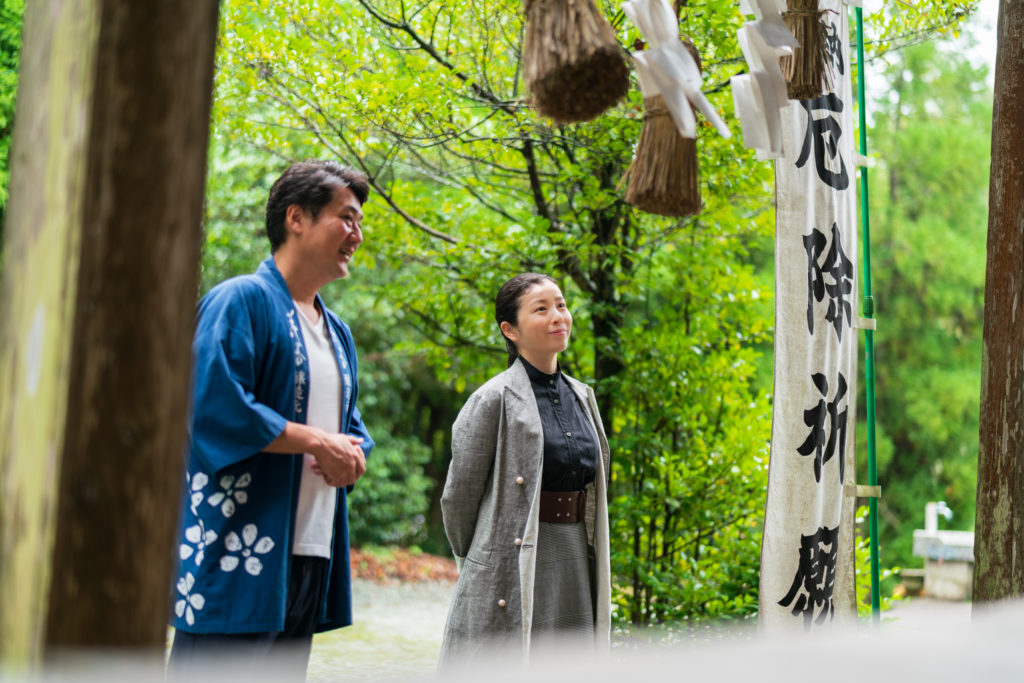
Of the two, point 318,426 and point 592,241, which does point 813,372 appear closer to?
point 318,426

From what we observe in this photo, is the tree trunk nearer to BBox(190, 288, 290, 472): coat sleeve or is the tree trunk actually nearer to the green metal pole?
the green metal pole

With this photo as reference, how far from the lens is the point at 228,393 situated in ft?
6.39

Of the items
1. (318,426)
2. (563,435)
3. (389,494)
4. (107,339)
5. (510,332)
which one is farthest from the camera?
(389,494)

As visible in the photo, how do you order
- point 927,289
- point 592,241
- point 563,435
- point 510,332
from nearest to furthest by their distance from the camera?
point 563,435
point 510,332
point 592,241
point 927,289

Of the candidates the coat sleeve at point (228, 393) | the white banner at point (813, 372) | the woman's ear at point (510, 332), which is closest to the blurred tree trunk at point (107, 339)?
the coat sleeve at point (228, 393)

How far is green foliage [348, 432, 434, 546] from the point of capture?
377 inches

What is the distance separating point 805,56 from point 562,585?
167 centimetres

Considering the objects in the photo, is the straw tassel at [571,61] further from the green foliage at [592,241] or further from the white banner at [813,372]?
the green foliage at [592,241]

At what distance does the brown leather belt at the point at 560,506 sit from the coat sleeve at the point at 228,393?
1.09 m

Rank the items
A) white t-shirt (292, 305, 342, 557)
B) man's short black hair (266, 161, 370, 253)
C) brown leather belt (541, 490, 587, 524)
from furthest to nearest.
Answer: brown leather belt (541, 490, 587, 524) < man's short black hair (266, 161, 370, 253) < white t-shirt (292, 305, 342, 557)

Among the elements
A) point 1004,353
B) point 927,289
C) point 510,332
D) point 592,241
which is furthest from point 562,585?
point 927,289

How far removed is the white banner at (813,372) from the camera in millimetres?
2764

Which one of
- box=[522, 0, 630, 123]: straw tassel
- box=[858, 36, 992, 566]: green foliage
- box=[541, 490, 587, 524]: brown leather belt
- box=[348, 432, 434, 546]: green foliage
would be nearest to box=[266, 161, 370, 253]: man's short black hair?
box=[522, 0, 630, 123]: straw tassel

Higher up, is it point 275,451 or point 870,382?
point 870,382
